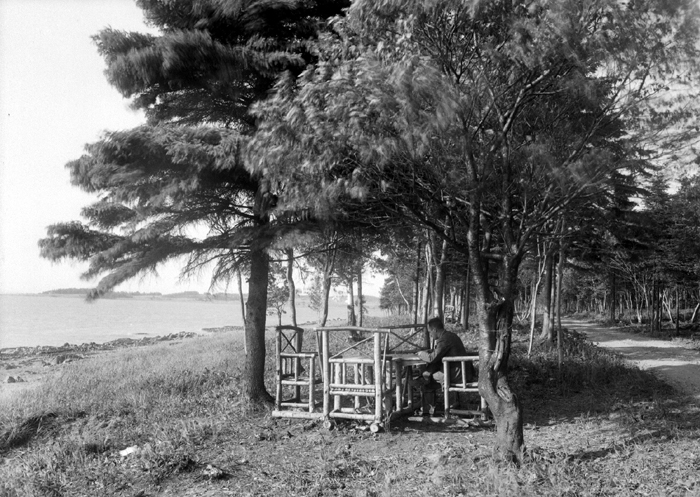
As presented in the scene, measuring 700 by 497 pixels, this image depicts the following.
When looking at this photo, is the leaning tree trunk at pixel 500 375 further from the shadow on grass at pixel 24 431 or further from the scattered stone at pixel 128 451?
the shadow on grass at pixel 24 431

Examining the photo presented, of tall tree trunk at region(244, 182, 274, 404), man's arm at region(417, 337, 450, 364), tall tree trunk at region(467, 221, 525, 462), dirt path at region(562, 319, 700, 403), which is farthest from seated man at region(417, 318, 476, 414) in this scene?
dirt path at region(562, 319, 700, 403)

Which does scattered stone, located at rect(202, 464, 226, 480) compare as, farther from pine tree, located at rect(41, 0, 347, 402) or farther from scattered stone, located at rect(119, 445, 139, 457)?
pine tree, located at rect(41, 0, 347, 402)

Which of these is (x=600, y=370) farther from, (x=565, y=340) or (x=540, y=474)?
(x=540, y=474)

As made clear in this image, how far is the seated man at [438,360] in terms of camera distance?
326 inches

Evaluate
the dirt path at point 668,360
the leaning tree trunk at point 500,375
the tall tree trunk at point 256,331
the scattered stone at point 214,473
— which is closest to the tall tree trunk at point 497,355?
the leaning tree trunk at point 500,375

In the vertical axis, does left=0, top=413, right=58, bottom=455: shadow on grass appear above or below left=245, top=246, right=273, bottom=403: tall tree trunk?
below

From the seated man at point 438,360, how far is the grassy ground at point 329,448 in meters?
0.64

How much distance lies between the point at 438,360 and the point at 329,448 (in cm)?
227

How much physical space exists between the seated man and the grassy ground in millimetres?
639

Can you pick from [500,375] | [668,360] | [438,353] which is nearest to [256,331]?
[438,353]

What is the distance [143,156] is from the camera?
834 cm

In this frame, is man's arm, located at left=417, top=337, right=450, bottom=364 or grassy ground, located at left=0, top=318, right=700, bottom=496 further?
man's arm, located at left=417, top=337, right=450, bottom=364

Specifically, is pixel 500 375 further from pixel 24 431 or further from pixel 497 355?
pixel 24 431

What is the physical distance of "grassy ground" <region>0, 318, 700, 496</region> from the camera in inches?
213
